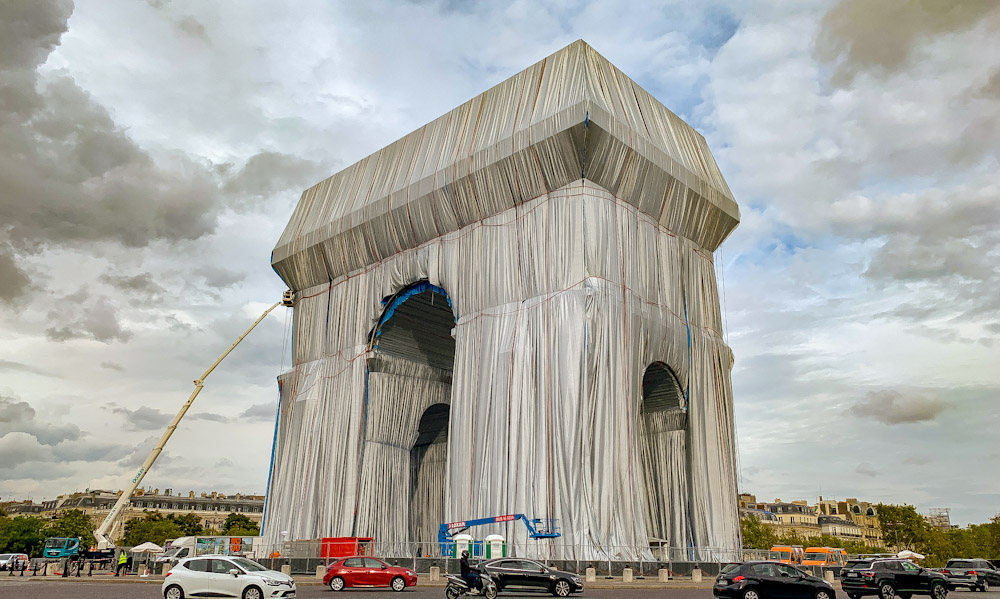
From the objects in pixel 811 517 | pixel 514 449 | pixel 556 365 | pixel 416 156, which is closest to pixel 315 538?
pixel 514 449

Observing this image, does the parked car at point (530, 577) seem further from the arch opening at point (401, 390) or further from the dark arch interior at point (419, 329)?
the dark arch interior at point (419, 329)

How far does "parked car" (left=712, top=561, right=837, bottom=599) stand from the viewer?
18.6 metres

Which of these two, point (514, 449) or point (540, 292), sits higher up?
point (540, 292)

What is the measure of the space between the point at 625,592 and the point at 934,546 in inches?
2735

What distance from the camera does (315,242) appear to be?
137 feet

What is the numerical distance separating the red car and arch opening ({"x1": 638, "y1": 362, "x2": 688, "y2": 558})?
1353 centimetres

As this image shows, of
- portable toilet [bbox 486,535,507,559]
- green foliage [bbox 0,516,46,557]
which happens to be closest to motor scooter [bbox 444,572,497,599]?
portable toilet [bbox 486,535,507,559]

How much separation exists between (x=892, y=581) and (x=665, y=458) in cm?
1329

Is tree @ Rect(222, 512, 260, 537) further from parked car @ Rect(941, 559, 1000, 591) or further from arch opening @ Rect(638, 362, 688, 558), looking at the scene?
parked car @ Rect(941, 559, 1000, 591)

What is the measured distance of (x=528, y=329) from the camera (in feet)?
100

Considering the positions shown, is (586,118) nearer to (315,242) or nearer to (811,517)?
(315,242)

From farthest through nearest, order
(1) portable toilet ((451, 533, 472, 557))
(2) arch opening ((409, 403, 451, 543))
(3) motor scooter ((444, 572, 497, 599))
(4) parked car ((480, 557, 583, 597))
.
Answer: (2) arch opening ((409, 403, 451, 543))
(1) portable toilet ((451, 533, 472, 557))
(4) parked car ((480, 557, 583, 597))
(3) motor scooter ((444, 572, 497, 599))

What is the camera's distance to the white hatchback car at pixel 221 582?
17.5 metres

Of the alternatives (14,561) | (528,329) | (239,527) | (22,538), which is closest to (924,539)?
(528,329)
